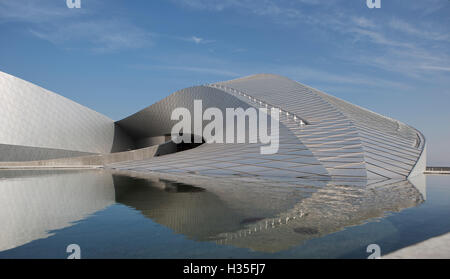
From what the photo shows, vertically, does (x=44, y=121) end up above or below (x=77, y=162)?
above

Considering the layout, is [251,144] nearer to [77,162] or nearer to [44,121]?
[77,162]

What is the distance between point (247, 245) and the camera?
3.50 m

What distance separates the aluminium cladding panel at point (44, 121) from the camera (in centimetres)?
2941

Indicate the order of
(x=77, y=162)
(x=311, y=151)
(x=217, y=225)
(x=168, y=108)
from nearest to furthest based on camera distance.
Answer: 1. (x=217, y=225)
2. (x=311, y=151)
3. (x=77, y=162)
4. (x=168, y=108)

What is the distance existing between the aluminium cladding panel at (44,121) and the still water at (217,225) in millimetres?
28506

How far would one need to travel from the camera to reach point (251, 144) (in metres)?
17.8

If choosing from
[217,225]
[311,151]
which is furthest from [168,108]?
[217,225]

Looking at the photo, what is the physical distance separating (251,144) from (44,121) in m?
27.9

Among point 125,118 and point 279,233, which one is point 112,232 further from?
point 125,118

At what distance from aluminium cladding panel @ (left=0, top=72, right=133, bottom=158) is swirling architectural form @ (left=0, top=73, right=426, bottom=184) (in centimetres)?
10

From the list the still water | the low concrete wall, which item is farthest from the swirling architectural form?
the still water
